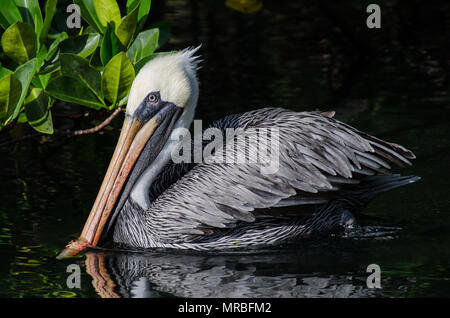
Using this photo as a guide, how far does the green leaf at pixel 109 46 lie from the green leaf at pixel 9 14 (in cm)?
54

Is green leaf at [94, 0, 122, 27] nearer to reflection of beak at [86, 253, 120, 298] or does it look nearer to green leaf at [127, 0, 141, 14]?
green leaf at [127, 0, 141, 14]

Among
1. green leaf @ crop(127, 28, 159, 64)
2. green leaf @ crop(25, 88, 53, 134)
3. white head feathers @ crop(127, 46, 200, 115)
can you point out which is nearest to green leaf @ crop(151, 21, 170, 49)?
white head feathers @ crop(127, 46, 200, 115)

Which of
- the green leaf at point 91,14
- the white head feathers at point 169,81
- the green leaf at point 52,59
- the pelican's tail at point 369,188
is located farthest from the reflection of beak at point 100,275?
the pelican's tail at point 369,188

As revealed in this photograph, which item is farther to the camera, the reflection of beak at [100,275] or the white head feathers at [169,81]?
the white head feathers at [169,81]

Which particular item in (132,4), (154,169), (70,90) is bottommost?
(154,169)

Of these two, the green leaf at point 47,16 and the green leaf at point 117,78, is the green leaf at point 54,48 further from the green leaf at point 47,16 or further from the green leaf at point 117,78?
the green leaf at point 117,78

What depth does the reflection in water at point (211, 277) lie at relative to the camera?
16.3 ft

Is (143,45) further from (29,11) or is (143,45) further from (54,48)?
(29,11)

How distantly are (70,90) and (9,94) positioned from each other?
16.1 inches

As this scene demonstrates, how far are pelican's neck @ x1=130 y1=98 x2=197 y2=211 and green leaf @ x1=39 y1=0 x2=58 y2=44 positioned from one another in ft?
3.78

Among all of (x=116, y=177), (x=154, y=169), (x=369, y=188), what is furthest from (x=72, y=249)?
(x=369, y=188)

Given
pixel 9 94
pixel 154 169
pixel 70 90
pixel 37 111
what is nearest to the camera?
pixel 9 94

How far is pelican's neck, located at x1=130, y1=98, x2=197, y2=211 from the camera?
19.5 feet

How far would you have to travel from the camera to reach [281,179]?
18.8 ft
